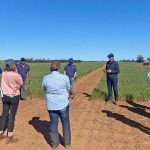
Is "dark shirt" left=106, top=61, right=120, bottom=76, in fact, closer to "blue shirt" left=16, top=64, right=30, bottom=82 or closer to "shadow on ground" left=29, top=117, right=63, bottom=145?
"blue shirt" left=16, top=64, right=30, bottom=82

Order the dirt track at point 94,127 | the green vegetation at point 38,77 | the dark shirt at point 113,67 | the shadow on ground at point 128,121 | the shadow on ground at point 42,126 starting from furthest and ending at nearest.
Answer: the green vegetation at point 38,77 → the dark shirt at point 113,67 → the shadow on ground at point 128,121 → the shadow on ground at point 42,126 → the dirt track at point 94,127

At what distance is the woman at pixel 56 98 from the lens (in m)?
7.99

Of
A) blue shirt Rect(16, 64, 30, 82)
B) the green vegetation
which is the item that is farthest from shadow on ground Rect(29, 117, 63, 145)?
the green vegetation

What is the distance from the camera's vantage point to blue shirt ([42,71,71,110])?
7980 mm

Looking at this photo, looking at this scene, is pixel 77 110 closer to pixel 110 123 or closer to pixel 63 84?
pixel 110 123

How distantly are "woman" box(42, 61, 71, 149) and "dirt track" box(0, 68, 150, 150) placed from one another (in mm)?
286

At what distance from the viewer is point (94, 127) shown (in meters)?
10.2

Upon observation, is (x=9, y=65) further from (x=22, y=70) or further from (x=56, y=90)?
(x=22, y=70)

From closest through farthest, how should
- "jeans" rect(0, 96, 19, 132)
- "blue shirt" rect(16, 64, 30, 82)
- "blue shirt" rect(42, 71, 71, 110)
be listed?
1. "blue shirt" rect(42, 71, 71, 110)
2. "jeans" rect(0, 96, 19, 132)
3. "blue shirt" rect(16, 64, 30, 82)

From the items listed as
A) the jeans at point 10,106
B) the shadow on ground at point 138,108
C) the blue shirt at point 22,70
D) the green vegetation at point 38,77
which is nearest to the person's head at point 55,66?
the jeans at point 10,106

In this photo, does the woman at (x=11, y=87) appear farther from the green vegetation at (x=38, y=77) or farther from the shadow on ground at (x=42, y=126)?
the green vegetation at (x=38, y=77)

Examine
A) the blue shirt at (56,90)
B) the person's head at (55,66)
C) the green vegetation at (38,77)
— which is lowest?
the green vegetation at (38,77)

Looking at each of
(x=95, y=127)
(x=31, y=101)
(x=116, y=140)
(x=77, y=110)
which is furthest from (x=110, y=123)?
(x=31, y=101)

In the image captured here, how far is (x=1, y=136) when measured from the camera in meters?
8.88
